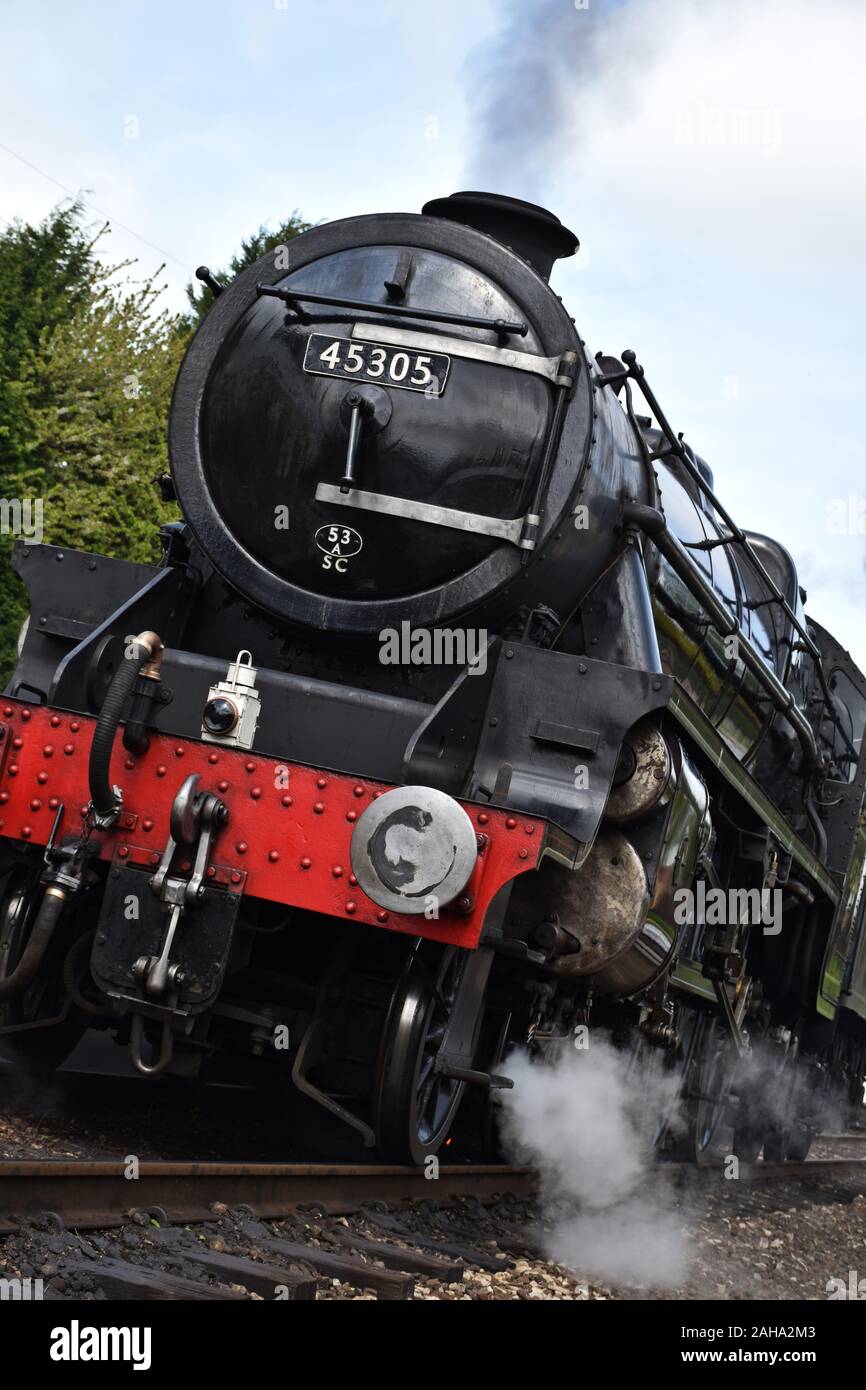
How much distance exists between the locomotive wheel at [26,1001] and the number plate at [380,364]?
6.20 feet

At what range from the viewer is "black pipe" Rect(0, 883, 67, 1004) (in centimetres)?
434

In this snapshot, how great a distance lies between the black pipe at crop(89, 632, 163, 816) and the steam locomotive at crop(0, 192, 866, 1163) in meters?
0.01

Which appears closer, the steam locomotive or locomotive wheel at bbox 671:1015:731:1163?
the steam locomotive

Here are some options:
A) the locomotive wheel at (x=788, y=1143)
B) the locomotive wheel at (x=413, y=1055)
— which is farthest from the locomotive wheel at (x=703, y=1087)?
the locomotive wheel at (x=413, y=1055)

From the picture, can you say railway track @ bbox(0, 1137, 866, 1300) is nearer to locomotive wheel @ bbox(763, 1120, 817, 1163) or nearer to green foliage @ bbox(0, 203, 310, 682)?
locomotive wheel @ bbox(763, 1120, 817, 1163)

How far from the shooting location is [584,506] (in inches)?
192

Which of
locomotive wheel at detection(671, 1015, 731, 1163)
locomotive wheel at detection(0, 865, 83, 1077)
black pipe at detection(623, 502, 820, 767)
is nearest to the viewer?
locomotive wheel at detection(0, 865, 83, 1077)

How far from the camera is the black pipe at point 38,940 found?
4.34 meters

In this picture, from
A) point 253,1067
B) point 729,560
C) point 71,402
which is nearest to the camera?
point 253,1067

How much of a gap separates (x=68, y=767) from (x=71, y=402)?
570 inches

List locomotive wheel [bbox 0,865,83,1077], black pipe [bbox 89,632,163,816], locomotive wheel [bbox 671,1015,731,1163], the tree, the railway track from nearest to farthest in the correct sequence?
the railway track, black pipe [bbox 89,632,163,816], locomotive wheel [bbox 0,865,83,1077], locomotive wheel [bbox 671,1015,731,1163], the tree

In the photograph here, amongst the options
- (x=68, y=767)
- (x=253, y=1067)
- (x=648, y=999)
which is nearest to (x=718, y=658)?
(x=648, y=999)

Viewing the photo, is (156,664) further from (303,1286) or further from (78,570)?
(303,1286)

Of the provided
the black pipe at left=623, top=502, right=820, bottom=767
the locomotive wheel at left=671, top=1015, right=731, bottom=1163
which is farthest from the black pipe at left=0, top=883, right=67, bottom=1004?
the locomotive wheel at left=671, top=1015, right=731, bottom=1163
